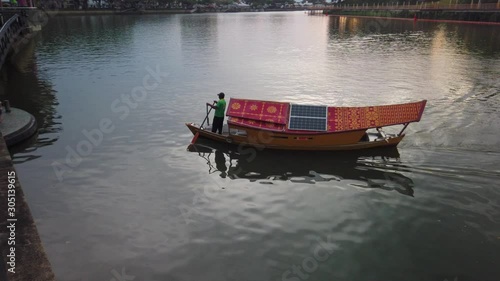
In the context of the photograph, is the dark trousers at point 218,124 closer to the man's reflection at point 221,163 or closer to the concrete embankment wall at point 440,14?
the man's reflection at point 221,163

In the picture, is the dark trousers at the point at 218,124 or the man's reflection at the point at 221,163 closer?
the man's reflection at the point at 221,163

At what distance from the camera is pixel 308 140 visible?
669 inches

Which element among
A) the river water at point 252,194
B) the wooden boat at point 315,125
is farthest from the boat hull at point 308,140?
the river water at point 252,194

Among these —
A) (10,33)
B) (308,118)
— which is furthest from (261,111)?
(10,33)

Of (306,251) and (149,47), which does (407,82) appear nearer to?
(306,251)

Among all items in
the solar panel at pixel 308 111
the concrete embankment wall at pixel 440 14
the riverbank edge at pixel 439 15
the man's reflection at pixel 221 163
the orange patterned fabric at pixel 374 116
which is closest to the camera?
the man's reflection at pixel 221 163

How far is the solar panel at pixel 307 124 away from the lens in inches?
679

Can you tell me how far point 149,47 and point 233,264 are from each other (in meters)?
51.5

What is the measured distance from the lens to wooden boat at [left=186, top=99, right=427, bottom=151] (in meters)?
16.8

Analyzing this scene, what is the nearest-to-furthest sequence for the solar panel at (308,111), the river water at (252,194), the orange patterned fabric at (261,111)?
1. the river water at (252,194)
2. the solar panel at (308,111)
3. the orange patterned fabric at (261,111)

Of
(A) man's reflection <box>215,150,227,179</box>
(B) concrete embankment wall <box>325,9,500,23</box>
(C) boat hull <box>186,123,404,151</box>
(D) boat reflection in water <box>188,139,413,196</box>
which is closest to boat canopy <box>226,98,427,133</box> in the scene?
(C) boat hull <box>186,123,404,151</box>

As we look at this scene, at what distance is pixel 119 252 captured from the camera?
10703mm

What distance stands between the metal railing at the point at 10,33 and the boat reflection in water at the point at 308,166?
2645 centimetres

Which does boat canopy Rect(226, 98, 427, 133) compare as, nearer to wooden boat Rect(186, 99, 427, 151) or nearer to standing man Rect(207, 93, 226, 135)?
wooden boat Rect(186, 99, 427, 151)
